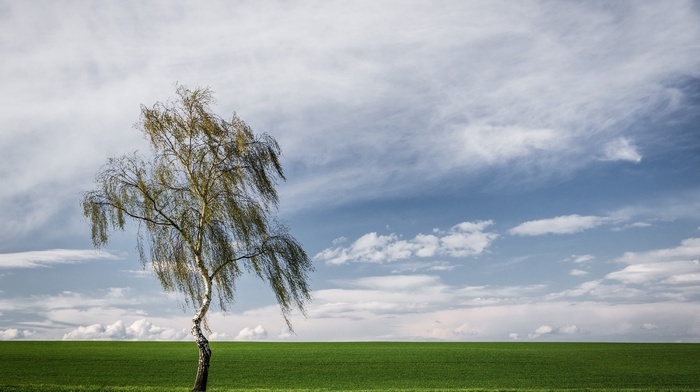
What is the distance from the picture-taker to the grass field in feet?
106

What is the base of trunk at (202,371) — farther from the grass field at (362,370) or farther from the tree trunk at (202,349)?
the grass field at (362,370)

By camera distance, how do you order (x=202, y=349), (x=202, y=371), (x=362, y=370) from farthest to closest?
(x=362, y=370), (x=202, y=349), (x=202, y=371)

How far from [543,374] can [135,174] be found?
2905cm

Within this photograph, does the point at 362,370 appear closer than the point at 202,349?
No

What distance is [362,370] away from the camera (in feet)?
122

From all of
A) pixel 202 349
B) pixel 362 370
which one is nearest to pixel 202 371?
pixel 202 349

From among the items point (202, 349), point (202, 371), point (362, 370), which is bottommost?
point (362, 370)

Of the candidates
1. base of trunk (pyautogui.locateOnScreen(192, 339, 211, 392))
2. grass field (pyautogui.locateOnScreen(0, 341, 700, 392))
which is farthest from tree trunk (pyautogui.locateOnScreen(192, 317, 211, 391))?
grass field (pyautogui.locateOnScreen(0, 341, 700, 392))

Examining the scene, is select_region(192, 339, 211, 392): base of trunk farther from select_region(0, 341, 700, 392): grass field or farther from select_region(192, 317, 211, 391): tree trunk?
select_region(0, 341, 700, 392): grass field

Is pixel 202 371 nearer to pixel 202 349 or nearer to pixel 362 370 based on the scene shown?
pixel 202 349

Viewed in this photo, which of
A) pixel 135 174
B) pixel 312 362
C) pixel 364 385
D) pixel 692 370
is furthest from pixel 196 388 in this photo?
pixel 692 370

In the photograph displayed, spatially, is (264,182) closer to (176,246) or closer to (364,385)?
(176,246)

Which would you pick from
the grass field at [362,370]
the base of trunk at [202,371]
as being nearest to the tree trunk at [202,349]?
the base of trunk at [202,371]

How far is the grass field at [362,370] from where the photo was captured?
32281mm
